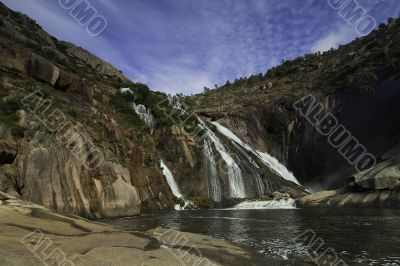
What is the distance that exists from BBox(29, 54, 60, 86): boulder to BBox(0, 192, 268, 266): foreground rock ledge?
24828 mm

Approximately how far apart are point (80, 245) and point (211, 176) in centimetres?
3782

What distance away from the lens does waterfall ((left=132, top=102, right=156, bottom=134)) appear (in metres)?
47.5

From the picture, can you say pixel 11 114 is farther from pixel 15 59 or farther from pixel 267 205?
pixel 267 205

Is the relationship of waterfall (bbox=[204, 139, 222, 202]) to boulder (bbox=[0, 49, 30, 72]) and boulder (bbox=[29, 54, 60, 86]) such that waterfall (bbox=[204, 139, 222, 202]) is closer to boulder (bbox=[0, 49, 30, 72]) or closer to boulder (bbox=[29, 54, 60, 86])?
boulder (bbox=[29, 54, 60, 86])

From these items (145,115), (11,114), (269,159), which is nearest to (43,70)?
(11,114)

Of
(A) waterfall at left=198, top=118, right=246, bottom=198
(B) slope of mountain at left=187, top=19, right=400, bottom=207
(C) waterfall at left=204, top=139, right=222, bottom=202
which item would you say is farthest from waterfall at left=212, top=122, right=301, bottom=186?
(C) waterfall at left=204, top=139, right=222, bottom=202

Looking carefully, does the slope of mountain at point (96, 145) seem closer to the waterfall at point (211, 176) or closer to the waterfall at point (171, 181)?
the waterfall at point (211, 176)

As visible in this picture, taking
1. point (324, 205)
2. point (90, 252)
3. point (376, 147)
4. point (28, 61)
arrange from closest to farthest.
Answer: point (90, 252) < point (28, 61) < point (324, 205) < point (376, 147)

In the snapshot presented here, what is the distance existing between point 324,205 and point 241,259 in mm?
32349

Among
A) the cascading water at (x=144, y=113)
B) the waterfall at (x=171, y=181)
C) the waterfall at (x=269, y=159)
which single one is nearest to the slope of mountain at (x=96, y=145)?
the cascading water at (x=144, y=113)

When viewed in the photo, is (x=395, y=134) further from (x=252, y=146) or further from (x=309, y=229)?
(x=309, y=229)

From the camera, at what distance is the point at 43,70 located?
36.7 meters

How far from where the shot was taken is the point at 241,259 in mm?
12375

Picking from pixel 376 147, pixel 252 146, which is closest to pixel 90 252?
pixel 376 147
